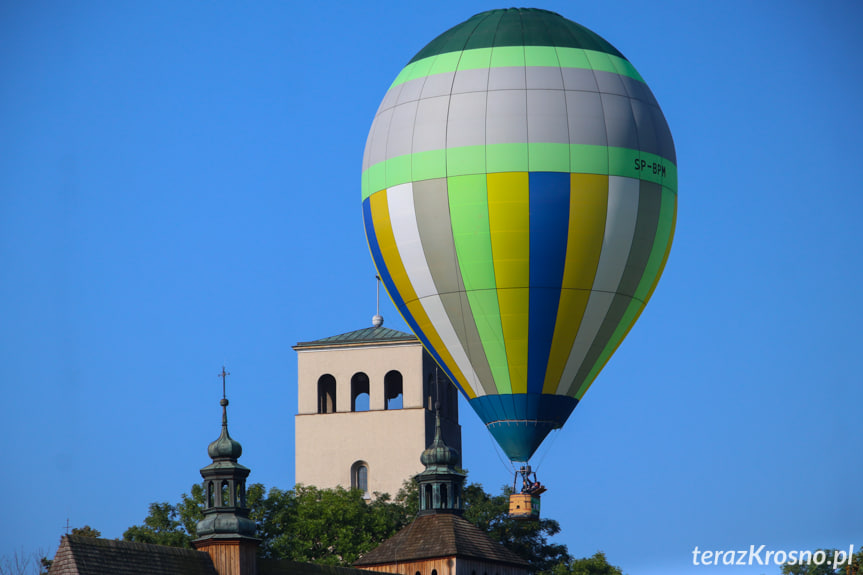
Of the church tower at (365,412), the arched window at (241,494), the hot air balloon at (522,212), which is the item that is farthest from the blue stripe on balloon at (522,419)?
the church tower at (365,412)

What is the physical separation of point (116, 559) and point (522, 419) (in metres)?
13.1

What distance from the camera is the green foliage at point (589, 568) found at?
75875 millimetres

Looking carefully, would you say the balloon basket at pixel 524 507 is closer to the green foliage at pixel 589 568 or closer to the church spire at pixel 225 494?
the church spire at pixel 225 494

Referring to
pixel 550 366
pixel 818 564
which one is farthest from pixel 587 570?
pixel 818 564

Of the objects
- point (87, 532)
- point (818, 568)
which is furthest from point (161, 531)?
point (818, 568)

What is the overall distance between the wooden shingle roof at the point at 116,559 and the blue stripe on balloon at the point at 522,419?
39.4 feet

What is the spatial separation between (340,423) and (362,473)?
2.43 m

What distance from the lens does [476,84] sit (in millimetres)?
48875

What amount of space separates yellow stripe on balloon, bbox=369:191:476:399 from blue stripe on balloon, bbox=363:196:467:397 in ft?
0.66

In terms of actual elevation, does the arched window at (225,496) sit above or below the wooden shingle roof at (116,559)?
above

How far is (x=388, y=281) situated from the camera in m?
51.0

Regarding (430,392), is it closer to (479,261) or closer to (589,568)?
(589,568)

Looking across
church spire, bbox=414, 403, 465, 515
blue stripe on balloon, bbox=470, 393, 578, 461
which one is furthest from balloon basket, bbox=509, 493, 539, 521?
church spire, bbox=414, 403, 465, 515

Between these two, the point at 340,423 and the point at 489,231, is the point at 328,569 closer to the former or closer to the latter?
the point at 489,231
